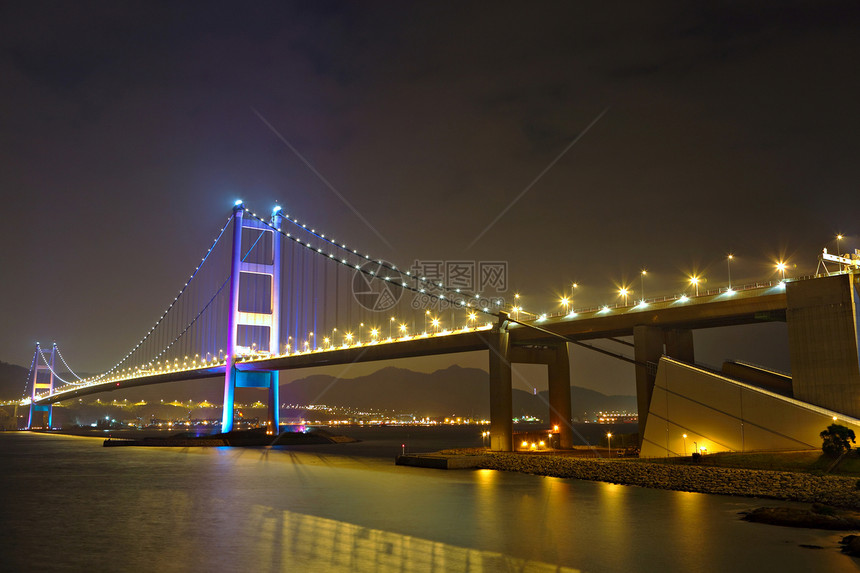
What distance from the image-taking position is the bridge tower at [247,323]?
60438 millimetres

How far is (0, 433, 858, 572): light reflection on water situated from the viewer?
44.4ft

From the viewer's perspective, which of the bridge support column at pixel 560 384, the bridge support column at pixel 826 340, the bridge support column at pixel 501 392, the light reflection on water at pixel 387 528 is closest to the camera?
the light reflection on water at pixel 387 528

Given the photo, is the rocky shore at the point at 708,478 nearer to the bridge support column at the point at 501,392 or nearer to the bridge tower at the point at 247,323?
the bridge support column at the point at 501,392

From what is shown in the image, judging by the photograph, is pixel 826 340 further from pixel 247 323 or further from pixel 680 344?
pixel 247 323

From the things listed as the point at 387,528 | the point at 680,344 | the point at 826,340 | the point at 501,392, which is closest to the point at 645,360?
the point at 680,344

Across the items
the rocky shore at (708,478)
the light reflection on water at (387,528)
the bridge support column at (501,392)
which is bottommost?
the light reflection on water at (387,528)

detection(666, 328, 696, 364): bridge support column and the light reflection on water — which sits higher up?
detection(666, 328, 696, 364): bridge support column

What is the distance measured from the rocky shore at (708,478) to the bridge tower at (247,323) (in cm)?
3192

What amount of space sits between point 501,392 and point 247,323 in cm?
2844

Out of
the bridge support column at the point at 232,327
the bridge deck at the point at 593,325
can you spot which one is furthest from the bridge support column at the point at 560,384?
the bridge support column at the point at 232,327

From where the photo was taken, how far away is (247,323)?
207ft

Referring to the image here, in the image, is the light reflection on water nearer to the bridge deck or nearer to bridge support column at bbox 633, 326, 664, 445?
bridge support column at bbox 633, 326, 664, 445

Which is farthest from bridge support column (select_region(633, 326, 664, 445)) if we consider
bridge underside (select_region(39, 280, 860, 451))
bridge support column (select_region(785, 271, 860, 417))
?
bridge support column (select_region(785, 271, 860, 417))

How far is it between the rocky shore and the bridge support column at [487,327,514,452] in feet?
25.6
